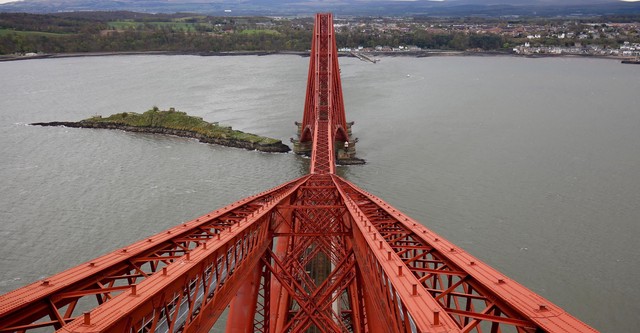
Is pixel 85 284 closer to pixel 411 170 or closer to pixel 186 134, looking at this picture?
pixel 411 170

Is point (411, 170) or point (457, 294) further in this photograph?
point (411, 170)

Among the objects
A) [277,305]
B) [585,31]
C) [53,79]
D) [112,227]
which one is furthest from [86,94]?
[585,31]

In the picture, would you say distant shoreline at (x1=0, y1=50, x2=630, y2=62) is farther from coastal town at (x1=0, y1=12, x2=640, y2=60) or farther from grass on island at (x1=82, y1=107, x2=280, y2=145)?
grass on island at (x1=82, y1=107, x2=280, y2=145)

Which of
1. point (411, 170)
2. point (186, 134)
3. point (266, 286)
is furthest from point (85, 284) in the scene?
point (186, 134)

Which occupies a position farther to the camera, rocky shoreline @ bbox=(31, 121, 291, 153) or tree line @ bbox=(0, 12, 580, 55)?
tree line @ bbox=(0, 12, 580, 55)

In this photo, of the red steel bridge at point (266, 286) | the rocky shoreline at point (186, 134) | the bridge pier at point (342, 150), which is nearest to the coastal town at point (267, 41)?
the rocky shoreline at point (186, 134)

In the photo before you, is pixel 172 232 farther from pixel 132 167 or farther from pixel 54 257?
pixel 132 167

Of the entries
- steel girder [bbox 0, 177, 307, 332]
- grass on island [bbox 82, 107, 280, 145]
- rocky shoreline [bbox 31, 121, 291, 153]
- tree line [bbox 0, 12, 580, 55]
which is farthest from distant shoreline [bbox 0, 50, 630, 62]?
steel girder [bbox 0, 177, 307, 332]
